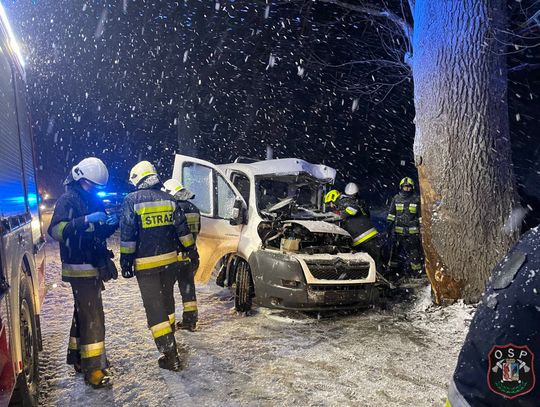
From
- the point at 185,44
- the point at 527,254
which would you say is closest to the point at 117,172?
the point at 185,44

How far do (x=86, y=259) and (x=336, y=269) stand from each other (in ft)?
9.70

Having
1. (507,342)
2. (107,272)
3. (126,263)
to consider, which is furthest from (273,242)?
(507,342)

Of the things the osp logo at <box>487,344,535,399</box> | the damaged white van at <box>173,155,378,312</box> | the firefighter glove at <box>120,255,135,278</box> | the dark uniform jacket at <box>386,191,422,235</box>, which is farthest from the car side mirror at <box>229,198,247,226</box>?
the osp logo at <box>487,344,535,399</box>

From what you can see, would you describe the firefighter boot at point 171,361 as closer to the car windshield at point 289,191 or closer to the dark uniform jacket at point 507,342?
the car windshield at point 289,191

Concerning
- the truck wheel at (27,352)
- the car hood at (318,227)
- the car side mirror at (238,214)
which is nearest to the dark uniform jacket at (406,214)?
the car hood at (318,227)

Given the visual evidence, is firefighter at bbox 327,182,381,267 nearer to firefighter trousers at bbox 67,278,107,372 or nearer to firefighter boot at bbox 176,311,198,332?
firefighter boot at bbox 176,311,198,332

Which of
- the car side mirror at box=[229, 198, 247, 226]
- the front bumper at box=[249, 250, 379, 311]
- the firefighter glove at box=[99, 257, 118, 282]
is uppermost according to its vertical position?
the car side mirror at box=[229, 198, 247, 226]

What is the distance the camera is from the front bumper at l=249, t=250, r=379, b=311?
17.0 ft

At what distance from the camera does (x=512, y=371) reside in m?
1.11

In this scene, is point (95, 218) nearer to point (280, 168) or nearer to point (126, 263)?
point (126, 263)

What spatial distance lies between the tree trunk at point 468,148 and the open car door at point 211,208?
2.67 meters

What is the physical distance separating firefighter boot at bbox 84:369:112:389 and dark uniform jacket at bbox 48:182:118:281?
79 cm

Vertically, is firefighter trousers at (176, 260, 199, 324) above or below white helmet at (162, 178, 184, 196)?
below

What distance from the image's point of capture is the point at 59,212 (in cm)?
358
